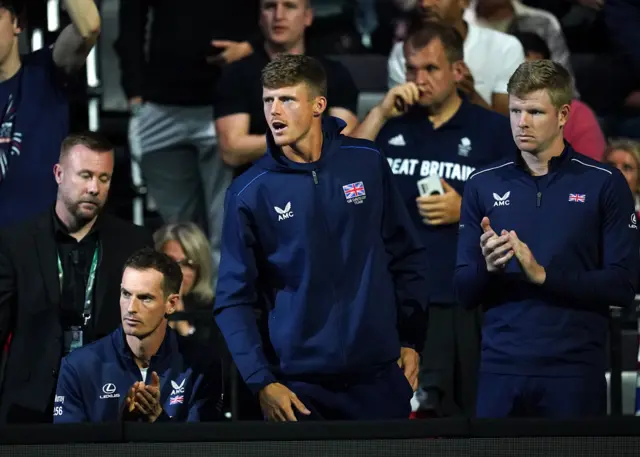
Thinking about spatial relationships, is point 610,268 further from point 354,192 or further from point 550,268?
point 354,192

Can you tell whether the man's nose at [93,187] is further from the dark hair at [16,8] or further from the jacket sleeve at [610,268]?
the jacket sleeve at [610,268]

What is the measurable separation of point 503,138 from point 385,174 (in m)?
1.44

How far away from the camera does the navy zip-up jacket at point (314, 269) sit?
474 cm

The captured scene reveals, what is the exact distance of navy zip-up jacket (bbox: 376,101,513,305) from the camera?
6148 millimetres

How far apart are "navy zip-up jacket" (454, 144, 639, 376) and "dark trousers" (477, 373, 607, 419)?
3 cm

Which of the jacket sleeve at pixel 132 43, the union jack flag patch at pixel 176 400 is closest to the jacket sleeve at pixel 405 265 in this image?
the union jack flag patch at pixel 176 400

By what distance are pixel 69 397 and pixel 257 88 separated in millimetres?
2343

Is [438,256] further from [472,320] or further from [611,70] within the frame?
[611,70]

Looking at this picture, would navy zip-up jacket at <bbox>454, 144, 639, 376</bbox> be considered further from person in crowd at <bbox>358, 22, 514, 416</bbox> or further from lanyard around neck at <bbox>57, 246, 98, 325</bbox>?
lanyard around neck at <bbox>57, 246, 98, 325</bbox>

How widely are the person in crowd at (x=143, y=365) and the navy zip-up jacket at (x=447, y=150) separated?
1.42 metres

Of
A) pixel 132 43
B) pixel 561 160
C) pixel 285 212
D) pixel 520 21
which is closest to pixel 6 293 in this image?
pixel 285 212

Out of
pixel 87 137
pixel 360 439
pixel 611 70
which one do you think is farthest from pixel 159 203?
pixel 360 439

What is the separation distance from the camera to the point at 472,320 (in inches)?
237

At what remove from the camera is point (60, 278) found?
5.32 metres
